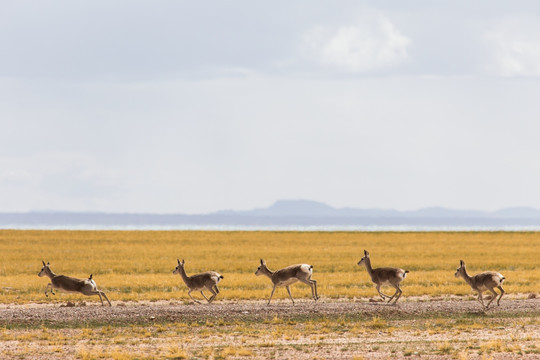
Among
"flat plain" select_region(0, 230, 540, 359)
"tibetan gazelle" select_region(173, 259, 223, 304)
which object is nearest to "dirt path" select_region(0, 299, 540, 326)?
"flat plain" select_region(0, 230, 540, 359)

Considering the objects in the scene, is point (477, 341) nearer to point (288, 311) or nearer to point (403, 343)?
point (403, 343)

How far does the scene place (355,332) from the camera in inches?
795

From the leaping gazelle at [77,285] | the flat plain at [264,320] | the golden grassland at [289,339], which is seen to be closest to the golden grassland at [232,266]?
the flat plain at [264,320]

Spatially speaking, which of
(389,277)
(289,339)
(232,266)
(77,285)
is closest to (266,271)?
(389,277)

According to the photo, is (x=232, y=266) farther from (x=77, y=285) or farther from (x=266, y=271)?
(x=77, y=285)

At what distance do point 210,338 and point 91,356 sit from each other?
355 centimetres

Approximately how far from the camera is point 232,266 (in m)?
43.2

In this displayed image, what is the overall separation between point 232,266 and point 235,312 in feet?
66.1

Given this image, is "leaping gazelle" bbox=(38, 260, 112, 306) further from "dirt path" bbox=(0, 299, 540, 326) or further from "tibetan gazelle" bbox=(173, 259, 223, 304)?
"tibetan gazelle" bbox=(173, 259, 223, 304)

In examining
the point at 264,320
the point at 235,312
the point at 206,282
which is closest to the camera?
the point at 264,320

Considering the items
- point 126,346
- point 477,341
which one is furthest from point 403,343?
point 126,346

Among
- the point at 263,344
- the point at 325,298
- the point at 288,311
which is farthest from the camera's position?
the point at 325,298

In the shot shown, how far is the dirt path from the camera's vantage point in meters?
22.2

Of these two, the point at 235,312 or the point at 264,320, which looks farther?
the point at 235,312
